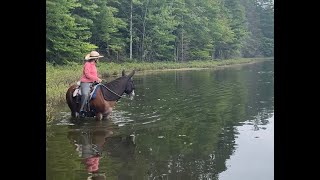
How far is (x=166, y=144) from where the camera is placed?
8617 mm

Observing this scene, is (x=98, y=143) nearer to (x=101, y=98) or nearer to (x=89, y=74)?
(x=101, y=98)

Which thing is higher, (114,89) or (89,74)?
(89,74)

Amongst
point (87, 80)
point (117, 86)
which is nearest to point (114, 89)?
point (117, 86)

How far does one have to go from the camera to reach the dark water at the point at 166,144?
6520mm

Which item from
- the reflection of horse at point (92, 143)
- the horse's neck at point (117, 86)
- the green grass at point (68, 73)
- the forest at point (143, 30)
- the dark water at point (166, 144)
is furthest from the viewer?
the forest at point (143, 30)

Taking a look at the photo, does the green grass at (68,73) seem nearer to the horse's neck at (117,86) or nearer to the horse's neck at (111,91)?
the horse's neck at (111,91)

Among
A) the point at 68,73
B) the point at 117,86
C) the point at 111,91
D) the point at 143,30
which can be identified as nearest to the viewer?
A: the point at 111,91

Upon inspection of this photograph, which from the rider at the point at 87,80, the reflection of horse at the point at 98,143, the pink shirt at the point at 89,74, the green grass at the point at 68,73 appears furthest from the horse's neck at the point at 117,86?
the green grass at the point at 68,73

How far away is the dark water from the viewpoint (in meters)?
6.52

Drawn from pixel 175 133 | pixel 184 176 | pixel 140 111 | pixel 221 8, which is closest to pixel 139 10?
pixel 221 8
